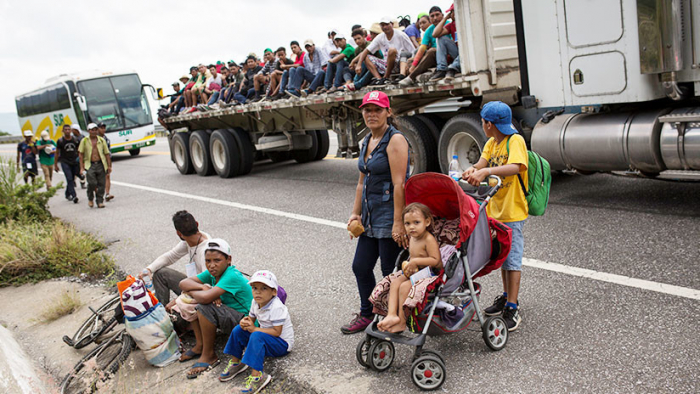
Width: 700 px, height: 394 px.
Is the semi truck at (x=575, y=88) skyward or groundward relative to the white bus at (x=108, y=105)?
groundward

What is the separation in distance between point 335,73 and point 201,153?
573 cm

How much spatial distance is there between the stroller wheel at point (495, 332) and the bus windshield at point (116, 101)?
22.8 meters

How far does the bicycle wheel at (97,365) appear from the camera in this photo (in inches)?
172

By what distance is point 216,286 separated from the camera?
4.49 meters

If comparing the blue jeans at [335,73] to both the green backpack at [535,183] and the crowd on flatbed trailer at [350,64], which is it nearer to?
the crowd on flatbed trailer at [350,64]

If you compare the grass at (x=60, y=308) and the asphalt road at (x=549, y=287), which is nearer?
the asphalt road at (x=549, y=287)

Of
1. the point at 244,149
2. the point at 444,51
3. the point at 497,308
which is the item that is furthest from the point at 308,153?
the point at 497,308

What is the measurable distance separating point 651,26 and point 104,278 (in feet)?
22.1

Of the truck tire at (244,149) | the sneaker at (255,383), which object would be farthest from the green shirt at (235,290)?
the truck tire at (244,149)

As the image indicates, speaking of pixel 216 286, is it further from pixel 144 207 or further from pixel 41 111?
pixel 41 111

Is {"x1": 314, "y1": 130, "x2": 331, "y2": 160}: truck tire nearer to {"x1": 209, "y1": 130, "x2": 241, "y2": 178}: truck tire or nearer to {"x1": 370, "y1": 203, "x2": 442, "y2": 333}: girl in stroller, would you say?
{"x1": 209, "y1": 130, "x2": 241, "y2": 178}: truck tire

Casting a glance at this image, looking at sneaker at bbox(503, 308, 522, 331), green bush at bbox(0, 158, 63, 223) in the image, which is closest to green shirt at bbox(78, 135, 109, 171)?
green bush at bbox(0, 158, 63, 223)

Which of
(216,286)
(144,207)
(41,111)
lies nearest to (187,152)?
(144,207)

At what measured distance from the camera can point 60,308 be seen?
6.03 meters
